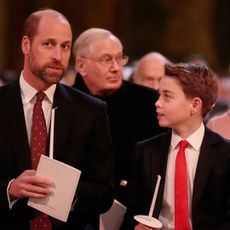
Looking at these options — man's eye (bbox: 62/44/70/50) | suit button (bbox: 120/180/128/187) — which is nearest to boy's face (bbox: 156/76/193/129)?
man's eye (bbox: 62/44/70/50)

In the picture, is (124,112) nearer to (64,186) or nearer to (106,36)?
(106,36)

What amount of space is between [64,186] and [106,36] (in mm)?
1822

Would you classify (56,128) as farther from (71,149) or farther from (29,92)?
(29,92)

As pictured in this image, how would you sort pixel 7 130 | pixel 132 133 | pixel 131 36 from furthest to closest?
pixel 131 36
pixel 132 133
pixel 7 130

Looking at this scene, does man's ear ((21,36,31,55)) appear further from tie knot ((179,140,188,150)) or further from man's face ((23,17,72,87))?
tie knot ((179,140,188,150))

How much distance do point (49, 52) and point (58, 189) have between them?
79 cm

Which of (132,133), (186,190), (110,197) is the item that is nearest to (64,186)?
(110,197)

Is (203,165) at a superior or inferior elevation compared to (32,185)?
superior

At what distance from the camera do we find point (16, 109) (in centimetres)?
378

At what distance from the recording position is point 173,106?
3.90 metres

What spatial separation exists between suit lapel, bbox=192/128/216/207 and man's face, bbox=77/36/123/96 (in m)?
1.12

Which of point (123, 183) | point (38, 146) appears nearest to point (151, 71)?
point (123, 183)

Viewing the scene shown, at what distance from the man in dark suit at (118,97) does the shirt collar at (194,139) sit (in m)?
0.89

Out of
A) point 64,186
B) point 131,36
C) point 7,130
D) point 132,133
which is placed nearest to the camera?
point 64,186
